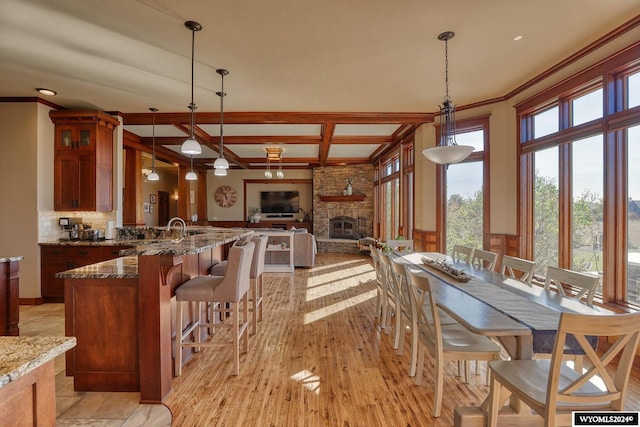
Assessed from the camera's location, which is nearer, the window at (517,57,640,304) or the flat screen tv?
the window at (517,57,640,304)

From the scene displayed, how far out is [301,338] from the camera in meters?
3.23

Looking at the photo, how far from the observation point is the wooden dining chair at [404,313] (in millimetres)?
2422

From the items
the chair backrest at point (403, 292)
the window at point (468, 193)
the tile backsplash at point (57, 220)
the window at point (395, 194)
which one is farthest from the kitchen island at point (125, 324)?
the window at point (395, 194)

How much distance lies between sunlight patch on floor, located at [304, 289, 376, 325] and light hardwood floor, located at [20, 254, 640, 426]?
0.06 m

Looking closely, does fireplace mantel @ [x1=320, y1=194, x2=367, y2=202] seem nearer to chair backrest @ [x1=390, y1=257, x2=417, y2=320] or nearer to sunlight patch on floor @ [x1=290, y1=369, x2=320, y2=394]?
chair backrest @ [x1=390, y1=257, x2=417, y2=320]

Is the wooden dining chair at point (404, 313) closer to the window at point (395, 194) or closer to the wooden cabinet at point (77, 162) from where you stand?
the window at point (395, 194)

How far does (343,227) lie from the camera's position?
1025cm

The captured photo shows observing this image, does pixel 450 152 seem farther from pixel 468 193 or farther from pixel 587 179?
pixel 468 193

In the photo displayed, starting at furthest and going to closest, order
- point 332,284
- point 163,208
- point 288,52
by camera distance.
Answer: point 163,208
point 332,284
point 288,52

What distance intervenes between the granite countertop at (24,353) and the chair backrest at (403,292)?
6.85ft

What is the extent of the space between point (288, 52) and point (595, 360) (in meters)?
3.31

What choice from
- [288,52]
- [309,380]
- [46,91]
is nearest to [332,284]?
[309,380]

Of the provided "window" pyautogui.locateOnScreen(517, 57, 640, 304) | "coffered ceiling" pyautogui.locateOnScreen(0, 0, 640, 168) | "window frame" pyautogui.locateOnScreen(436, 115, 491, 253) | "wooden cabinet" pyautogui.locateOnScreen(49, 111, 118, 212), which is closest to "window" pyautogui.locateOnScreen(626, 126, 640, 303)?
"window" pyautogui.locateOnScreen(517, 57, 640, 304)

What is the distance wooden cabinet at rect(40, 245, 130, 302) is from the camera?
170 inches
